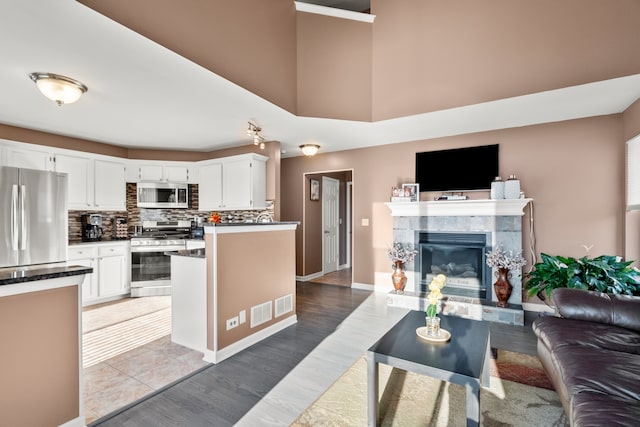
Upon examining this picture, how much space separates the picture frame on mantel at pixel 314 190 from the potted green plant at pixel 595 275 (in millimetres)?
4014

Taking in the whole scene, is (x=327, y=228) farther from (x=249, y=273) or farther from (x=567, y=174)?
(x=567, y=174)

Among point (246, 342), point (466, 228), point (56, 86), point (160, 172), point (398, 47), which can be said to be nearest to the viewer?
point (56, 86)

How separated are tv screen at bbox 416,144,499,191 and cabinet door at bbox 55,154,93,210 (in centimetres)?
524

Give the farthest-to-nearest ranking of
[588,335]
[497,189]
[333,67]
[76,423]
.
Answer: [497,189], [333,67], [588,335], [76,423]

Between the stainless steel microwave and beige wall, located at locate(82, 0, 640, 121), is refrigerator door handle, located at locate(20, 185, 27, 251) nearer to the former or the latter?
the stainless steel microwave

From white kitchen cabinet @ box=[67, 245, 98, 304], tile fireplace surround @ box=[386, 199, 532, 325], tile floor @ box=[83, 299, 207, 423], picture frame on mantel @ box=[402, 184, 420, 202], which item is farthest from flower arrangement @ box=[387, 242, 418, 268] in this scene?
white kitchen cabinet @ box=[67, 245, 98, 304]

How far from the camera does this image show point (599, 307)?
220 cm

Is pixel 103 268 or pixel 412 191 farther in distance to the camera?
pixel 412 191

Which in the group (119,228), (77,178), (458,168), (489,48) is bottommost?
(119,228)

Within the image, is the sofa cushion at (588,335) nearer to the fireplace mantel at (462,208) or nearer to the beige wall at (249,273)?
the fireplace mantel at (462,208)

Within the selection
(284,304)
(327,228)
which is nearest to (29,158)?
(284,304)

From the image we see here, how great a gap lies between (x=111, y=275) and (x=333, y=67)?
178 inches

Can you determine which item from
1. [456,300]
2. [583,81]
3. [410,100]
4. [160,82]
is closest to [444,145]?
[410,100]

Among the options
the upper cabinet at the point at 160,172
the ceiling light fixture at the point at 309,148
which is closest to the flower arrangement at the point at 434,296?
the ceiling light fixture at the point at 309,148
